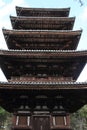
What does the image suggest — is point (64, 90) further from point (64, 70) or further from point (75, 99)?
point (64, 70)

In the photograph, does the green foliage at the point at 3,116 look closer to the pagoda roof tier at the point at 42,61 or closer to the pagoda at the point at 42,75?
the pagoda at the point at 42,75

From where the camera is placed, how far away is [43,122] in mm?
16109

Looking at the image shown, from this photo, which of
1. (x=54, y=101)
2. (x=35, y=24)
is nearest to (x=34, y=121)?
(x=54, y=101)

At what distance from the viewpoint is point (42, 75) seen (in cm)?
1842

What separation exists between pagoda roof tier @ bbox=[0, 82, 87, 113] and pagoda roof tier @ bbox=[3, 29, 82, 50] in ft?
19.8

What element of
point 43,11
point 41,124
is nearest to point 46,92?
point 41,124

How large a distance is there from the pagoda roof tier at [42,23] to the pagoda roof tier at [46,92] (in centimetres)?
894

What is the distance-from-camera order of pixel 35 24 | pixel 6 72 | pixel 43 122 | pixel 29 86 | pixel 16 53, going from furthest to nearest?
pixel 35 24, pixel 6 72, pixel 16 53, pixel 43 122, pixel 29 86

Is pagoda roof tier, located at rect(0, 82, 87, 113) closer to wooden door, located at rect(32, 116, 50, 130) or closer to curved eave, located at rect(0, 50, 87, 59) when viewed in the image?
wooden door, located at rect(32, 116, 50, 130)

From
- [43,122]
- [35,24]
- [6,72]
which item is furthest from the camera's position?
[35,24]

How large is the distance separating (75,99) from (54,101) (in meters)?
1.54

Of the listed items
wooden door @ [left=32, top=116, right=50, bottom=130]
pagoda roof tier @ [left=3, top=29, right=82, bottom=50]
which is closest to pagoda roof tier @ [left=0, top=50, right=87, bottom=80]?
pagoda roof tier @ [left=3, top=29, right=82, bottom=50]

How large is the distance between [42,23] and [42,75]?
6.84 meters

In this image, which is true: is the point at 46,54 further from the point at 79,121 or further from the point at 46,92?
the point at 79,121
